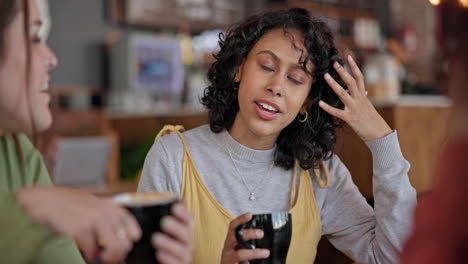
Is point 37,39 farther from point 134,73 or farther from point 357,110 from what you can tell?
point 134,73

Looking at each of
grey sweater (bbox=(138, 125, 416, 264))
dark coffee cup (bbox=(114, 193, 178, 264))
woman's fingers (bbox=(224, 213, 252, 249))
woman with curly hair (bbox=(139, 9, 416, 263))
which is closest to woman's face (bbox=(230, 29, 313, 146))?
woman with curly hair (bbox=(139, 9, 416, 263))

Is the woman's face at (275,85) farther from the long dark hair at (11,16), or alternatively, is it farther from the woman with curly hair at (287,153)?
the long dark hair at (11,16)

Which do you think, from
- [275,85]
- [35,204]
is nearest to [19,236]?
[35,204]

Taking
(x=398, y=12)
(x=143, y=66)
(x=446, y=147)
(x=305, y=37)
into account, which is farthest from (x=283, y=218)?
(x=398, y=12)

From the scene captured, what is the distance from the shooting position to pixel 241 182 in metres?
1.50

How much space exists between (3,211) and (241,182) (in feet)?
2.96

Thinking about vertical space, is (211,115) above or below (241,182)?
above

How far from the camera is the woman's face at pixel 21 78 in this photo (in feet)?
2.32

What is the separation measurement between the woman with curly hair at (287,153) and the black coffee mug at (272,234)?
44 centimetres

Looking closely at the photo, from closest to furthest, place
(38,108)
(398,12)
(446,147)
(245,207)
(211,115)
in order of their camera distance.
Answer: (446,147) < (38,108) < (245,207) < (211,115) < (398,12)

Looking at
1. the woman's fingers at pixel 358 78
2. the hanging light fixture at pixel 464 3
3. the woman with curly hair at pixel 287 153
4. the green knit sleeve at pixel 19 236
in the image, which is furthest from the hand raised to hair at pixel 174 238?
the woman's fingers at pixel 358 78

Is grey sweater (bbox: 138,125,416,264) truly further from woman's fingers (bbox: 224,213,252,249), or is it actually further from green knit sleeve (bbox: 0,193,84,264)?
green knit sleeve (bbox: 0,193,84,264)

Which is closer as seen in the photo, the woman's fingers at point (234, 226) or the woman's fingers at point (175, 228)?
the woman's fingers at point (175, 228)

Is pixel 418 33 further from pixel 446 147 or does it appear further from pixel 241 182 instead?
pixel 446 147
